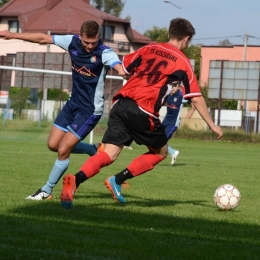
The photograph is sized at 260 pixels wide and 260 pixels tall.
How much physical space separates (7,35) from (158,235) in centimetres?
330

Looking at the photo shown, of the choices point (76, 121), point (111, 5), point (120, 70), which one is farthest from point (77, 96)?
point (111, 5)

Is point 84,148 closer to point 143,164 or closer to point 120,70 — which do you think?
point 143,164

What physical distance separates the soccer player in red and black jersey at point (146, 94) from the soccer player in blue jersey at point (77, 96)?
1.98ft

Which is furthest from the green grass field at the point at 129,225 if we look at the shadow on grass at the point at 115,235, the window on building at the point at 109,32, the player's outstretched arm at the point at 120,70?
the window on building at the point at 109,32

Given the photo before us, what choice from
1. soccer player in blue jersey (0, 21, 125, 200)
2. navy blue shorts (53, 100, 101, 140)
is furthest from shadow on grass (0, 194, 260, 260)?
navy blue shorts (53, 100, 101, 140)

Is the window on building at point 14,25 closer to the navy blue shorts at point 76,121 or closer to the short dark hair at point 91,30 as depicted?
the navy blue shorts at point 76,121

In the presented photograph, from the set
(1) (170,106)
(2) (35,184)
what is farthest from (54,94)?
(2) (35,184)

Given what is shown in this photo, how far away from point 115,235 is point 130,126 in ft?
5.91

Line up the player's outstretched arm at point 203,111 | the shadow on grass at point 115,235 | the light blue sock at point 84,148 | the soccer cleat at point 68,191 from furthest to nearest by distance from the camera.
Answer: the light blue sock at point 84,148
the player's outstretched arm at point 203,111
the soccer cleat at point 68,191
the shadow on grass at point 115,235

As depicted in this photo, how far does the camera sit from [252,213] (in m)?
7.61

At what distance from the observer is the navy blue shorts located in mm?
7758

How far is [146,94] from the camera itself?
23.0 ft

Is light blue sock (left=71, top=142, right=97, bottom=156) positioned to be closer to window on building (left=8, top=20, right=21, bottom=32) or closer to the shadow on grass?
the shadow on grass

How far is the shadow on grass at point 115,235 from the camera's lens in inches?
189
